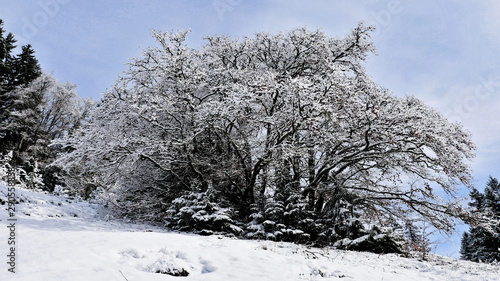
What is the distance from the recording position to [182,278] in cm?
411

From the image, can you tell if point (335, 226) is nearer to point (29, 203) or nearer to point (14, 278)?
point (14, 278)

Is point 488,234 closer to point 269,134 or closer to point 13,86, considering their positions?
point 269,134

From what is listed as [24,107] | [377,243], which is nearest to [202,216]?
[377,243]

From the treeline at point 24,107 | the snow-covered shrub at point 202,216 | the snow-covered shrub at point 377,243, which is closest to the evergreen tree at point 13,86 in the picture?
the treeline at point 24,107

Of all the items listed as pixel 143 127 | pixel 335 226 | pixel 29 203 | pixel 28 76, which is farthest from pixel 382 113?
pixel 28 76

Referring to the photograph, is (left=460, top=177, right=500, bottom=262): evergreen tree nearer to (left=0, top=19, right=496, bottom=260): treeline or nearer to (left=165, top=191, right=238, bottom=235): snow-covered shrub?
(left=0, top=19, right=496, bottom=260): treeline

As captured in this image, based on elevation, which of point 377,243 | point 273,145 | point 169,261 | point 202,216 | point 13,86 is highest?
point 13,86

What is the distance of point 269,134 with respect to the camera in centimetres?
1119

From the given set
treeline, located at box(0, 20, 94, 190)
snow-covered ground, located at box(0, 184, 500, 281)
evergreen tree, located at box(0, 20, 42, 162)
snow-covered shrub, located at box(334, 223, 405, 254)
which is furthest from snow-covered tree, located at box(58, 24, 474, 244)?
evergreen tree, located at box(0, 20, 42, 162)

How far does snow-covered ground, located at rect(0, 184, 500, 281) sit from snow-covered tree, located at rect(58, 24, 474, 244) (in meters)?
3.60

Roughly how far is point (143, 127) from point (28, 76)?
1531 centimetres

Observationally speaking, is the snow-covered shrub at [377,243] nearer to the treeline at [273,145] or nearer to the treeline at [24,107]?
the treeline at [273,145]

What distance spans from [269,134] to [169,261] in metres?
7.34

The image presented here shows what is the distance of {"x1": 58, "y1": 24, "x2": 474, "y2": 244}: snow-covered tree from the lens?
31.0 ft
